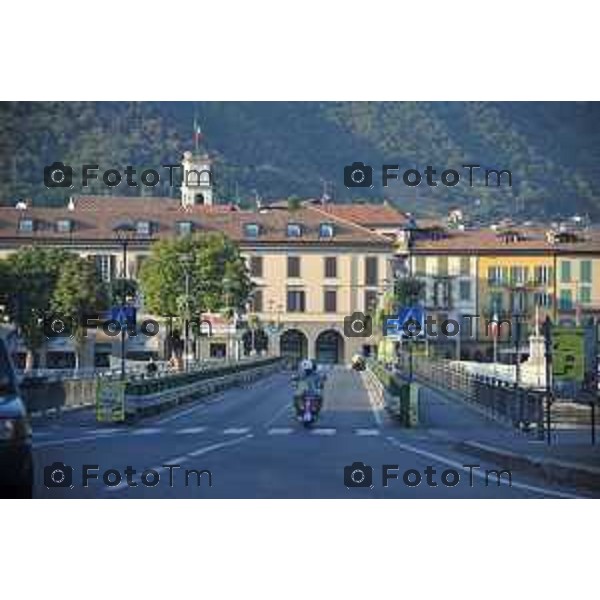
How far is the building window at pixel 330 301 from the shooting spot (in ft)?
73.4

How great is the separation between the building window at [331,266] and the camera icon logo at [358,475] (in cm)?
395

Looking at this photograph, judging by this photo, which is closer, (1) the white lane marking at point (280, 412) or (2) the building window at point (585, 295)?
(2) the building window at point (585, 295)

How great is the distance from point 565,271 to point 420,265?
2238mm

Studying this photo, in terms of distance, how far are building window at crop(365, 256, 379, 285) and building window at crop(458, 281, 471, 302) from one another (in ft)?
3.96

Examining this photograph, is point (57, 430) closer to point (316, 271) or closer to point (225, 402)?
point (316, 271)

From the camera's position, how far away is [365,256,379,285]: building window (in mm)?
23011

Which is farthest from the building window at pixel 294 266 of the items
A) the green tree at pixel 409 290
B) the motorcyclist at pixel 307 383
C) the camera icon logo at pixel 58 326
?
the camera icon logo at pixel 58 326

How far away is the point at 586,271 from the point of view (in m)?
21.1

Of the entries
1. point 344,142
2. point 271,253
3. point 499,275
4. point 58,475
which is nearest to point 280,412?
point 271,253

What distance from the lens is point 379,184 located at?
2042 centimetres

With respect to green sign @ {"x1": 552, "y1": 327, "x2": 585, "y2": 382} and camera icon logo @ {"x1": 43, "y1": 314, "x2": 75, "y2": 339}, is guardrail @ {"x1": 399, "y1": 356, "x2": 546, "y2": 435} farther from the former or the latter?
camera icon logo @ {"x1": 43, "y1": 314, "x2": 75, "y2": 339}

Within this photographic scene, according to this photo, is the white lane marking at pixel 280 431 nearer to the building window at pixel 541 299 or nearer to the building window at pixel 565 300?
the building window at pixel 541 299

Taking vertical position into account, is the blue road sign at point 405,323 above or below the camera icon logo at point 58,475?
above
